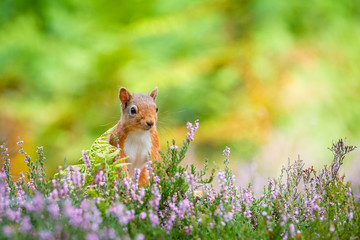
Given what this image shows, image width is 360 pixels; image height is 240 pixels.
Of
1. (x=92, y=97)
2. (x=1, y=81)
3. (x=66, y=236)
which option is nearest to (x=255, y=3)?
(x=92, y=97)

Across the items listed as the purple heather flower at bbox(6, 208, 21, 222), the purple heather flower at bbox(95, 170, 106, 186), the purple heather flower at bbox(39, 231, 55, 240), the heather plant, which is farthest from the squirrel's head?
the purple heather flower at bbox(39, 231, 55, 240)

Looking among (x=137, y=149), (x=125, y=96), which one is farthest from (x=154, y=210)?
(x=125, y=96)

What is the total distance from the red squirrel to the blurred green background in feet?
12.3

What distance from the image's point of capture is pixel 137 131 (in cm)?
317

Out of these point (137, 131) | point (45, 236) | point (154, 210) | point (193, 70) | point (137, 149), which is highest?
point (193, 70)

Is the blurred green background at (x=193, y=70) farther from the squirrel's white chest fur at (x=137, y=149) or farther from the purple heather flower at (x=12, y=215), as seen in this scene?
the purple heather flower at (x=12, y=215)

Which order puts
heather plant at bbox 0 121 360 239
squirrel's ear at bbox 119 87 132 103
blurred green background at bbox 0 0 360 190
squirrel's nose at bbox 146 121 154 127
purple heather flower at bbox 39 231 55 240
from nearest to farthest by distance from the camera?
1. purple heather flower at bbox 39 231 55 240
2. heather plant at bbox 0 121 360 239
3. squirrel's nose at bbox 146 121 154 127
4. squirrel's ear at bbox 119 87 132 103
5. blurred green background at bbox 0 0 360 190

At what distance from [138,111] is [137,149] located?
9.0 inches

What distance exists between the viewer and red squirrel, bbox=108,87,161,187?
3.09 metres

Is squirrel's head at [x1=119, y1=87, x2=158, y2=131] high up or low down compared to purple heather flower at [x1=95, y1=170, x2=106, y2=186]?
up

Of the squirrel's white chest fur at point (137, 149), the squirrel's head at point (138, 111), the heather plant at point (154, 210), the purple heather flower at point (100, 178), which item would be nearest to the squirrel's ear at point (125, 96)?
the squirrel's head at point (138, 111)

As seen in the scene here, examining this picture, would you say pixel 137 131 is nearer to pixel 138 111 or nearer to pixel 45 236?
pixel 138 111

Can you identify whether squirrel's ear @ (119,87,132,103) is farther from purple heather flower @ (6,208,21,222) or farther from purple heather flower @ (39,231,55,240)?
purple heather flower @ (39,231,55,240)

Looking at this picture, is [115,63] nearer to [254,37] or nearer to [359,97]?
[254,37]
